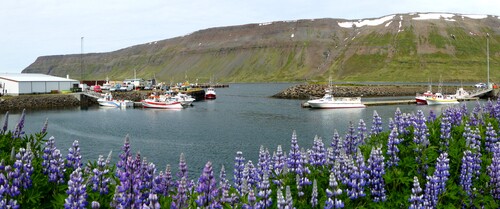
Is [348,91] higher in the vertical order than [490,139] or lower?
lower

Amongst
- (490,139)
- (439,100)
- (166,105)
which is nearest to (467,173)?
(490,139)

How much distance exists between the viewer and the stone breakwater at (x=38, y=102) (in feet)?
322

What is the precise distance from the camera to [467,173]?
9.88m

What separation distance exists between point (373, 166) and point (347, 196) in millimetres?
1024

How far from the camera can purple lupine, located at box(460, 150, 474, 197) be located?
958 centimetres

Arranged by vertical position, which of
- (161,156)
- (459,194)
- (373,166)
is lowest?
(161,156)

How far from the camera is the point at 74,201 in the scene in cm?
659

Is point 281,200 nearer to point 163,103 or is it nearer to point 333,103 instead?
point 333,103

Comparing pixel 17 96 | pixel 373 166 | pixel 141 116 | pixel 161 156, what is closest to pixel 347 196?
pixel 373 166

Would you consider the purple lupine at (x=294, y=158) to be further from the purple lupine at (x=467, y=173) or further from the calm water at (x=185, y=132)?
the calm water at (x=185, y=132)

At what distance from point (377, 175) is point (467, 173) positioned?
2.37 meters

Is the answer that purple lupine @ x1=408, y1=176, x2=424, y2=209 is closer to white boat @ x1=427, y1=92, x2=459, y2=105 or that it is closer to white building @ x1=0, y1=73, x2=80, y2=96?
white boat @ x1=427, y1=92, x2=459, y2=105

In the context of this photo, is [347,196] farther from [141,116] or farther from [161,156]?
[141,116]

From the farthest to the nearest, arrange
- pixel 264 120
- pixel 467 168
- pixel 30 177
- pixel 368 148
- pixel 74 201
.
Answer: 1. pixel 264 120
2. pixel 368 148
3. pixel 467 168
4. pixel 30 177
5. pixel 74 201
